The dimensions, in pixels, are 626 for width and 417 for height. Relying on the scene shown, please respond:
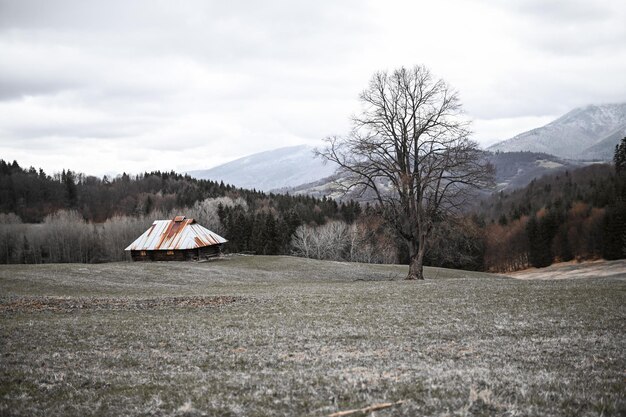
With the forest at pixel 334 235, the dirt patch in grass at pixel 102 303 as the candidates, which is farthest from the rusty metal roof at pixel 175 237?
the dirt patch in grass at pixel 102 303

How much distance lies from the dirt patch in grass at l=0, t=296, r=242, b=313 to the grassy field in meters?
0.19

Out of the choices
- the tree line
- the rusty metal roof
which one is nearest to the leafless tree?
the rusty metal roof

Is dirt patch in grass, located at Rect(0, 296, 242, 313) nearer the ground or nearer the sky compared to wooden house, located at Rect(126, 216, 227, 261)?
nearer the ground

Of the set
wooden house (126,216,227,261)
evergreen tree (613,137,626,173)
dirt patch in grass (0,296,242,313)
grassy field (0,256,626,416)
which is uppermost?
evergreen tree (613,137,626,173)

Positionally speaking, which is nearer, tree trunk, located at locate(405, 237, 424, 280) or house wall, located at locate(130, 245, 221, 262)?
tree trunk, located at locate(405, 237, 424, 280)

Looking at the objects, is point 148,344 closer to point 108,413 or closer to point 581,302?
point 108,413

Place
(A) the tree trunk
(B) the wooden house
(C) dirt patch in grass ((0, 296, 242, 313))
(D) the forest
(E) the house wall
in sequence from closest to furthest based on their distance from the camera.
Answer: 1. (C) dirt patch in grass ((0, 296, 242, 313))
2. (A) the tree trunk
3. (B) the wooden house
4. (E) the house wall
5. (D) the forest

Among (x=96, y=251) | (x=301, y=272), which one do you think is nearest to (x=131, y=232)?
(x=96, y=251)

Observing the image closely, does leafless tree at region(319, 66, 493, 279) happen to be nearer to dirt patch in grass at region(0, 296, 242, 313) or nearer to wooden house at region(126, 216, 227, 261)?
dirt patch in grass at region(0, 296, 242, 313)

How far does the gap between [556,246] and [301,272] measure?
245 feet

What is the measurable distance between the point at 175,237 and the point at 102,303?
1826 inches

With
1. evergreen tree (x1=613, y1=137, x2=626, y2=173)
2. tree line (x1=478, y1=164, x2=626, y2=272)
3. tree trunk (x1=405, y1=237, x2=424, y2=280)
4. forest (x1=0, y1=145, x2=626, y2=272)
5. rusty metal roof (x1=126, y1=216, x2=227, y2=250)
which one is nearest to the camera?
tree trunk (x1=405, y1=237, x2=424, y2=280)

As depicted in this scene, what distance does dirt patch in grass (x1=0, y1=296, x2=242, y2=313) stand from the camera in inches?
819

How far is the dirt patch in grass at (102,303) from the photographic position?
20.8 meters
